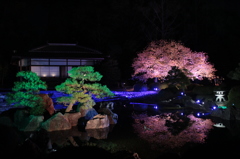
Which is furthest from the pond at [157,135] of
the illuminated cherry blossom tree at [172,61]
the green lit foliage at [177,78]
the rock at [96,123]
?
the illuminated cherry blossom tree at [172,61]

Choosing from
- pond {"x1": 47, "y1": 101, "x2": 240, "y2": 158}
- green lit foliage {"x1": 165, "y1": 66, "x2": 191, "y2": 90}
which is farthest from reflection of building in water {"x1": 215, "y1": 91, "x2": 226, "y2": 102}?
green lit foliage {"x1": 165, "y1": 66, "x2": 191, "y2": 90}

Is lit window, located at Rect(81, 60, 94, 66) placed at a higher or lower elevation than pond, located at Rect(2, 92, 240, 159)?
higher

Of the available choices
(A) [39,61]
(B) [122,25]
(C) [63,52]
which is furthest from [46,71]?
(B) [122,25]

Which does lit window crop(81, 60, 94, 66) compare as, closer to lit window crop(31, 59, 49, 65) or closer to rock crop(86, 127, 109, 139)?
lit window crop(31, 59, 49, 65)

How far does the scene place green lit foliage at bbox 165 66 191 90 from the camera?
58.2ft

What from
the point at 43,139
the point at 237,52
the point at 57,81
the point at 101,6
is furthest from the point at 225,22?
the point at 43,139

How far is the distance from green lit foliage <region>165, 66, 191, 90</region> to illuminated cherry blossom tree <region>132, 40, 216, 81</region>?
2.73 ft

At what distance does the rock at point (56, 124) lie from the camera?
918 centimetres

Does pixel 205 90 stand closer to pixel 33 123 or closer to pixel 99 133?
pixel 99 133

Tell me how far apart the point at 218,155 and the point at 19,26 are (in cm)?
2999

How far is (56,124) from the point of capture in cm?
930

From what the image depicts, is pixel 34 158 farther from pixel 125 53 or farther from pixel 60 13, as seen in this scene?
pixel 60 13

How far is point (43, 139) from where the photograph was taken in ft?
22.2

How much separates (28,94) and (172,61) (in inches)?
495
